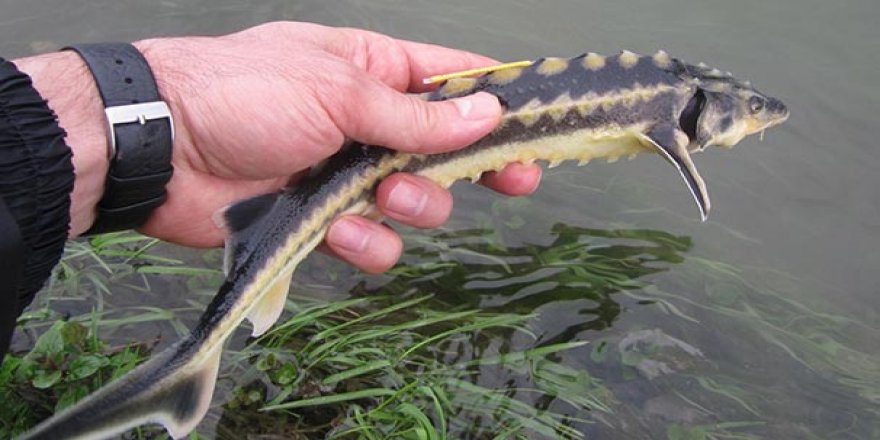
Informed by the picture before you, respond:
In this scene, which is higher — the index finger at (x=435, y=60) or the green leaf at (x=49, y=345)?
the index finger at (x=435, y=60)

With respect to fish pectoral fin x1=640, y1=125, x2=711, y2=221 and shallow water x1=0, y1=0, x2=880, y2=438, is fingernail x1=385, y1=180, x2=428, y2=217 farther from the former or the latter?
shallow water x1=0, y1=0, x2=880, y2=438

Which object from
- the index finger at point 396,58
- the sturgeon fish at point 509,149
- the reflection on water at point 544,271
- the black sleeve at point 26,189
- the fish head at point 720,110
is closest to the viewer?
the black sleeve at point 26,189

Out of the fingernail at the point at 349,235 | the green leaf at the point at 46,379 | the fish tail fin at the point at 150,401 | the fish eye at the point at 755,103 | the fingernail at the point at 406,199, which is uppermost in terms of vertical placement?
the fish eye at the point at 755,103

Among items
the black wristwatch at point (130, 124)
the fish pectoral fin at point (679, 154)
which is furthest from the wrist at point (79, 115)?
the fish pectoral fin at point (679, 154)

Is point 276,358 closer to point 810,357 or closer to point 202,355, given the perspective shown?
point 202,355

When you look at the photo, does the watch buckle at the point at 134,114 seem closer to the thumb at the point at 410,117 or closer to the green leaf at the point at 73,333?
the thumb at the point at 410,117

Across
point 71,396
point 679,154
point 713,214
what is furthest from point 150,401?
point 713,214

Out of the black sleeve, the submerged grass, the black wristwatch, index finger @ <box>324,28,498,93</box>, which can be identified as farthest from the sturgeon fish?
index finger @ <box>324,28,498,93</box>

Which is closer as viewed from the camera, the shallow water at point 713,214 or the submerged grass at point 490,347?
the submerged grass at point 490,347
